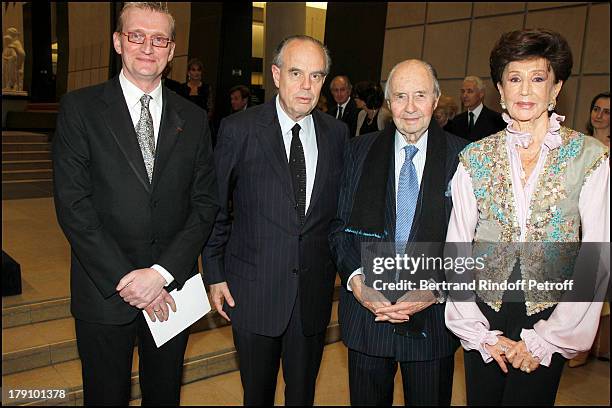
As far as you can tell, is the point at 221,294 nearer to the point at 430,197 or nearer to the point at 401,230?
the point at 401,230

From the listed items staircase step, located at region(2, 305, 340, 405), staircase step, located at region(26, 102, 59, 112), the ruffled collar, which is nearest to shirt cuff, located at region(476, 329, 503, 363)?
the ruffled collar

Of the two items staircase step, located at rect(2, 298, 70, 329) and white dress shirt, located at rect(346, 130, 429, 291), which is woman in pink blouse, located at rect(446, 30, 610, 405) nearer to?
white dress shirt, located at rect(346, 130, 429, 291)

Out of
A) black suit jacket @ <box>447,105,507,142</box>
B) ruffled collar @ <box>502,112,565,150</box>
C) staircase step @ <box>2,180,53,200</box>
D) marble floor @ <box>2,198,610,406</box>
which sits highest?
black suit jacket @ <box>447,105,507,142</box>

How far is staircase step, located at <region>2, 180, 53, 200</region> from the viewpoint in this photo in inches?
292

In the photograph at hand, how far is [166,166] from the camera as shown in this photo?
1800mm

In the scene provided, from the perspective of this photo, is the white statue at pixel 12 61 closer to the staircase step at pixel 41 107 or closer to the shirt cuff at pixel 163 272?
the staircase step at pixel 41 107

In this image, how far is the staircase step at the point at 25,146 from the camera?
9.11 metres

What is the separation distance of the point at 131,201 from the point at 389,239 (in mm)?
893

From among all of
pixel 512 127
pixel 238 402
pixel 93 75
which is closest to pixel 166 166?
pixel 512 127

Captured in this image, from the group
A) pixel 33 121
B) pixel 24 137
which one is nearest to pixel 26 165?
pixel 24 137

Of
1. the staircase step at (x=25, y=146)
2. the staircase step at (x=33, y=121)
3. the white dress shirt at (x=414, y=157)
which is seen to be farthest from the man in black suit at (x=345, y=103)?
the staircase step at (x=33, y=121)

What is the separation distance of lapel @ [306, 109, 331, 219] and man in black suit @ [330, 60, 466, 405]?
112 mm

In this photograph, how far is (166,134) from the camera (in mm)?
1810

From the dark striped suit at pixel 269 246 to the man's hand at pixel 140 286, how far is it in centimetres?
30
